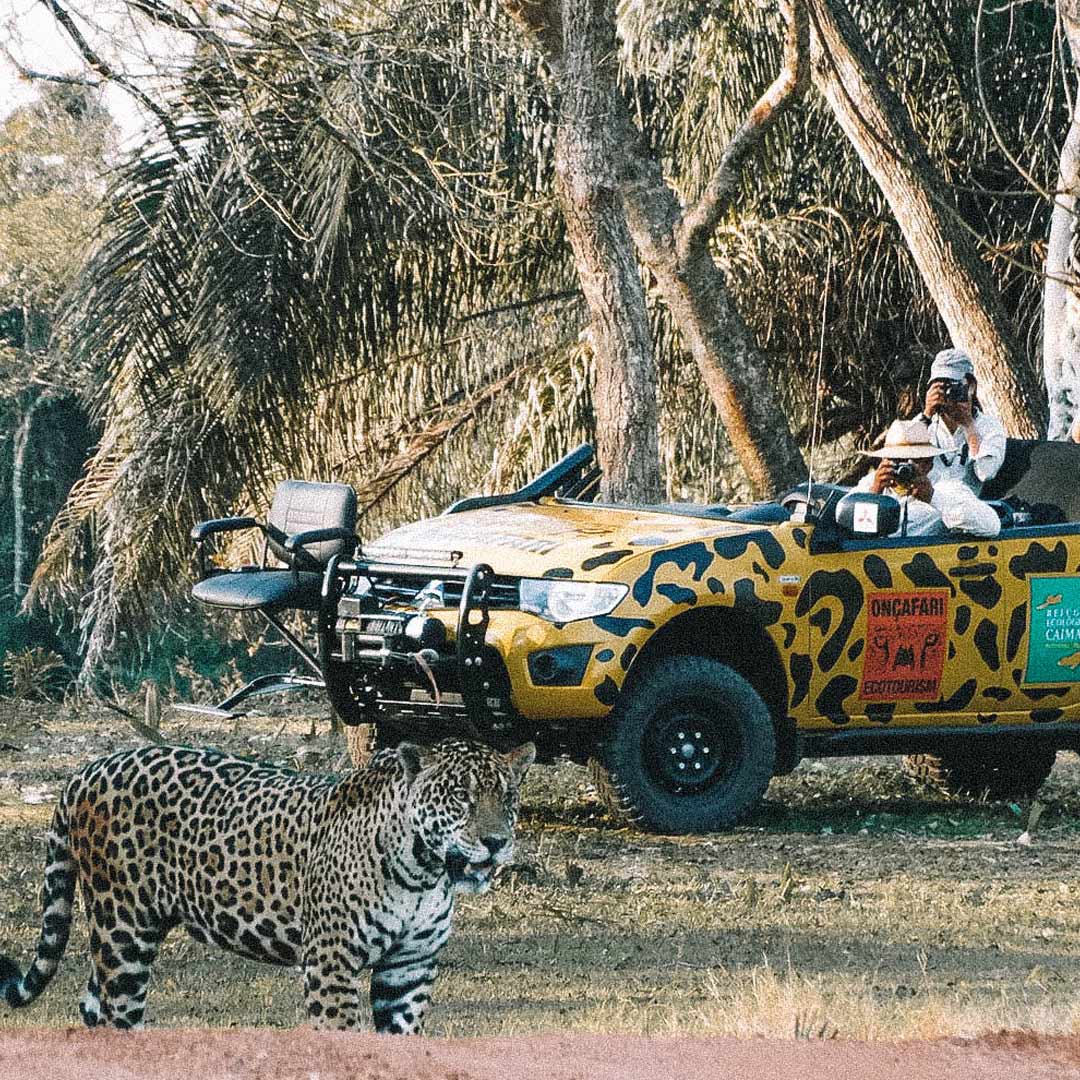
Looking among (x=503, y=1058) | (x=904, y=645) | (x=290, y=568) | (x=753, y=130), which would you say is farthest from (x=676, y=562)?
(x=753, y=130)

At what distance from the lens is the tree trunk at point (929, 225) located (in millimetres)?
13672

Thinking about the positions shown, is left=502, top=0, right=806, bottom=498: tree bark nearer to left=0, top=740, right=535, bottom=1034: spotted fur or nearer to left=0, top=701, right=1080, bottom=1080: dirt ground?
left=0, top=701, right=1080, bottom=1080: dirt ground

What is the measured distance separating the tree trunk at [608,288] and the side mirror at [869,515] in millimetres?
3674

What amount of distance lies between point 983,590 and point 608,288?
4.04 m

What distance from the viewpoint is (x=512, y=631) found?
8.65 metres

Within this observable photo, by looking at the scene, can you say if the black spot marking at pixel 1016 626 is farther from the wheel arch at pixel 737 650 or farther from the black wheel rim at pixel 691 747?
the black wheel rim at pixel 691 747

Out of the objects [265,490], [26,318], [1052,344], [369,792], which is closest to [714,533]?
[369,792]

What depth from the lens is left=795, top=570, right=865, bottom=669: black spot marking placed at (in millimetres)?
9047

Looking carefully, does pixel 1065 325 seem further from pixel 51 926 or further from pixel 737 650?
pixel 51 926

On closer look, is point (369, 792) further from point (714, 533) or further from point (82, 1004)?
point (714, 533)

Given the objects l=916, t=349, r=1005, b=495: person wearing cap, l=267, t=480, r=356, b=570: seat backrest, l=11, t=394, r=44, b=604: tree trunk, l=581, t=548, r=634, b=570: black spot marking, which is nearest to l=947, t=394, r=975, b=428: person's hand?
l=916, t=349, r=1005, b=495: person wearing cap

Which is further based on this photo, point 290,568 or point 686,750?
point 290,568

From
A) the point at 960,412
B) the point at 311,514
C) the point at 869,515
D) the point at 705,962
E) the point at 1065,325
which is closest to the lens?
the point at 705,962

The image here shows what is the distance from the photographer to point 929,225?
542 inches
